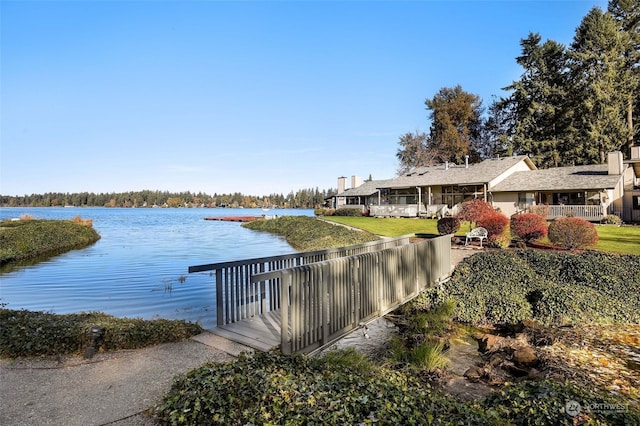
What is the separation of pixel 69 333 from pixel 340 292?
4.05 metres

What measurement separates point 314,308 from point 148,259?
14727 millimetres

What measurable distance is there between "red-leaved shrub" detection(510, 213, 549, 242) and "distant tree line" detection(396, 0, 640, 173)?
2202cm

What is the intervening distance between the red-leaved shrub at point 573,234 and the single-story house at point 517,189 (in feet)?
38.9

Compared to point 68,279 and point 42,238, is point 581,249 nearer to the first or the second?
point 68,279

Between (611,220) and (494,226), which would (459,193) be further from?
(494,226)

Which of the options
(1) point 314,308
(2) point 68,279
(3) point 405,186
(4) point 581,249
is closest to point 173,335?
(1) point 314,308

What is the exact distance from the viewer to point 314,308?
5289 millimetres

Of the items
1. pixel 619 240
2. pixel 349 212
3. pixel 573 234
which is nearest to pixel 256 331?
pixel 573 234

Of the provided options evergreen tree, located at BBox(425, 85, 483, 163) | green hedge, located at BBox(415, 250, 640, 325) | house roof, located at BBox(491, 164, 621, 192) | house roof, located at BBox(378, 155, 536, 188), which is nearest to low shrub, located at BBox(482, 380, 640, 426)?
green hedge, located at BBox(415, 250, 640, 325)

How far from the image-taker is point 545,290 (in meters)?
9.98

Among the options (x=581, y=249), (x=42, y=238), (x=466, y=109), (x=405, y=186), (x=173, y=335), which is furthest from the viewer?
(x=466, y=109)

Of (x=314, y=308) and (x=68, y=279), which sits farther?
(x=68, y=279)

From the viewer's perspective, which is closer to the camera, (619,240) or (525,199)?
(619,240)

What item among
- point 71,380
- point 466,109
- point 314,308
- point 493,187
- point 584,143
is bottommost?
point 71,380
